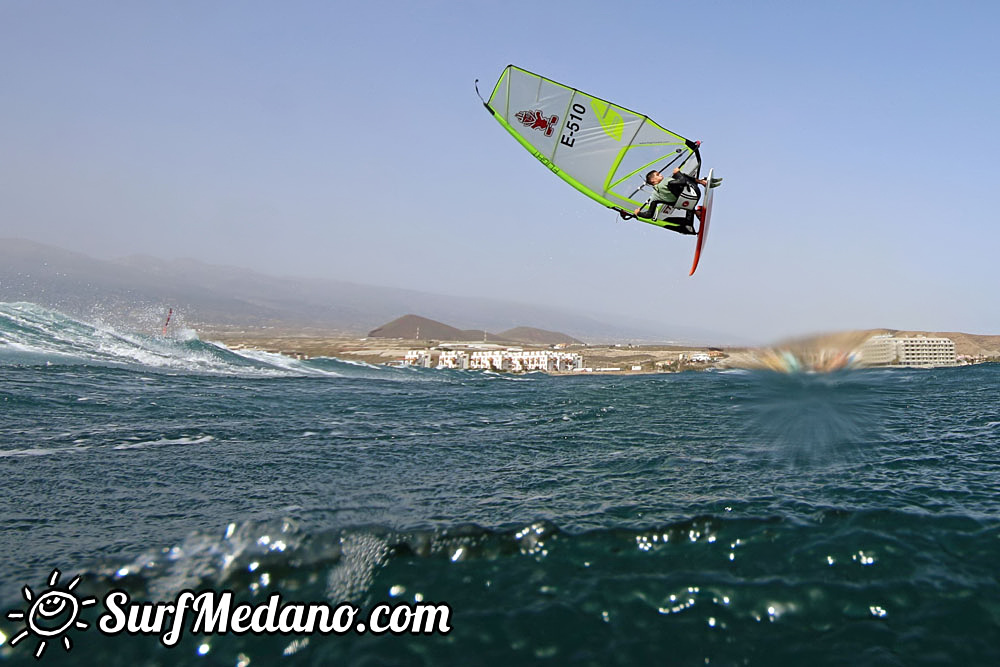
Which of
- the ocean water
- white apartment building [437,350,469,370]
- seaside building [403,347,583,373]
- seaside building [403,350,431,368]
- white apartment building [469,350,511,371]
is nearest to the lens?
the ocean water

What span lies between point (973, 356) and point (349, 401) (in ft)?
297

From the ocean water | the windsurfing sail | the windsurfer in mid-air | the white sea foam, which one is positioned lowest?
the white sea foam

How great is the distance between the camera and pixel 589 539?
6664 millimetres

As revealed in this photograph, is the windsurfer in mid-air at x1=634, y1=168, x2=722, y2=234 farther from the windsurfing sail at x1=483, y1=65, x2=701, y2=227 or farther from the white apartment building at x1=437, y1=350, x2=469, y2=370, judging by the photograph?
the white apartment building at x1=437, y1=350, x2=469, y2=370

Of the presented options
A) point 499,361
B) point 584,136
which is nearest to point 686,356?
point 499,361

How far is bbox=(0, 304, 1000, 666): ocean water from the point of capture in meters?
4.75

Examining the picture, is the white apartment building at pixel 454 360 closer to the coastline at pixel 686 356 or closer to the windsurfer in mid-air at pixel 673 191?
the coastline at pixel 686 356

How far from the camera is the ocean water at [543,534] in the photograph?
4.75 m

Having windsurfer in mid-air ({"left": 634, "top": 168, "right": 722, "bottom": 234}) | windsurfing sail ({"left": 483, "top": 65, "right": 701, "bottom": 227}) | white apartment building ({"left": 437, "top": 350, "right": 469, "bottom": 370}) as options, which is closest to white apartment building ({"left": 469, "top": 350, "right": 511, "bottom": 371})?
white apartment building ({"left": 437, "top": 350, "right": 469, "bottom": 370})

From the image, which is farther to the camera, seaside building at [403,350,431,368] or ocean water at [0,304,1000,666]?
seaside building at [403,350,431,368]

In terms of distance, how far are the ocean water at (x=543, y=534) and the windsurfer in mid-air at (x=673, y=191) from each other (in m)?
6.34

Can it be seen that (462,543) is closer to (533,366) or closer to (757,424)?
(757,424)

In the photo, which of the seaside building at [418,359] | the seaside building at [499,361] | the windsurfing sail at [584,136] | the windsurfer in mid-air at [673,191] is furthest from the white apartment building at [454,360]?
the windsurfer in mid-air at [673,191]

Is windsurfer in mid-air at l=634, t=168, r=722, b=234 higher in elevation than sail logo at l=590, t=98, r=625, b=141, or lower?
lower
